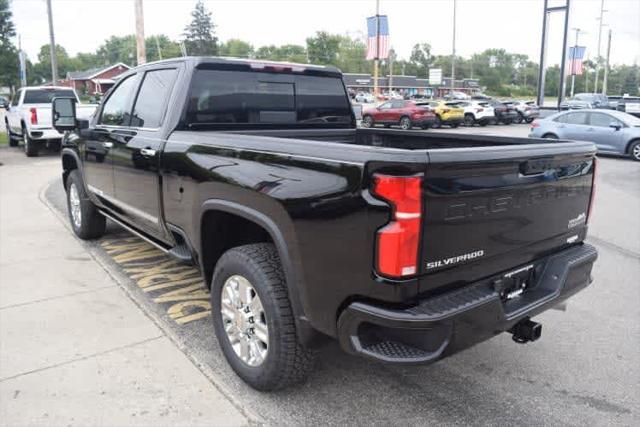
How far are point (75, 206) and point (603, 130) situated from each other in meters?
15.0

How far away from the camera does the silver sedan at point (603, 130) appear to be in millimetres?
15688

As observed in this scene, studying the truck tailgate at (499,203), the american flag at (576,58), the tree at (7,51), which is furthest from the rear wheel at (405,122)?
the tree at (7,51)

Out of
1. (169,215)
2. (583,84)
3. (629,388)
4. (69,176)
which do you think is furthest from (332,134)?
(583,84)

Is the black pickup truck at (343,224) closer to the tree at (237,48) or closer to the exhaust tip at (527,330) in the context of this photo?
the exhaust tip at (527,330)

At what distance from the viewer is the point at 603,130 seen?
1603 centimetres

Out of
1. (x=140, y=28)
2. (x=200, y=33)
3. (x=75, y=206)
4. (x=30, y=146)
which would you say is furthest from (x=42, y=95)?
(x=200, y=33)

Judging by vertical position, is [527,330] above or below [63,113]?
below

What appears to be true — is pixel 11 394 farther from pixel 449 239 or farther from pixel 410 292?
pixel 449 239

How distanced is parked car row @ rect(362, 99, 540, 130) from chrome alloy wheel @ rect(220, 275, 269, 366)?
25.4 m

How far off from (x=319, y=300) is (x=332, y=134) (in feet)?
7.92

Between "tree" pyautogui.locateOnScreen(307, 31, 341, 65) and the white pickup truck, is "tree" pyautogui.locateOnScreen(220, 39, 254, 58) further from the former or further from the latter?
the white pickup truck

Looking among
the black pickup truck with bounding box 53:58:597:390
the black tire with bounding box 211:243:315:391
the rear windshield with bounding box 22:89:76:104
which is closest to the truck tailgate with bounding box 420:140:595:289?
the black pickup truck with bounding box 53:58:597:390

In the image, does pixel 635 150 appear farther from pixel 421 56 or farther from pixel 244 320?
pixel 421 56

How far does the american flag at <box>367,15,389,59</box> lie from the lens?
Result: 33.4 m
